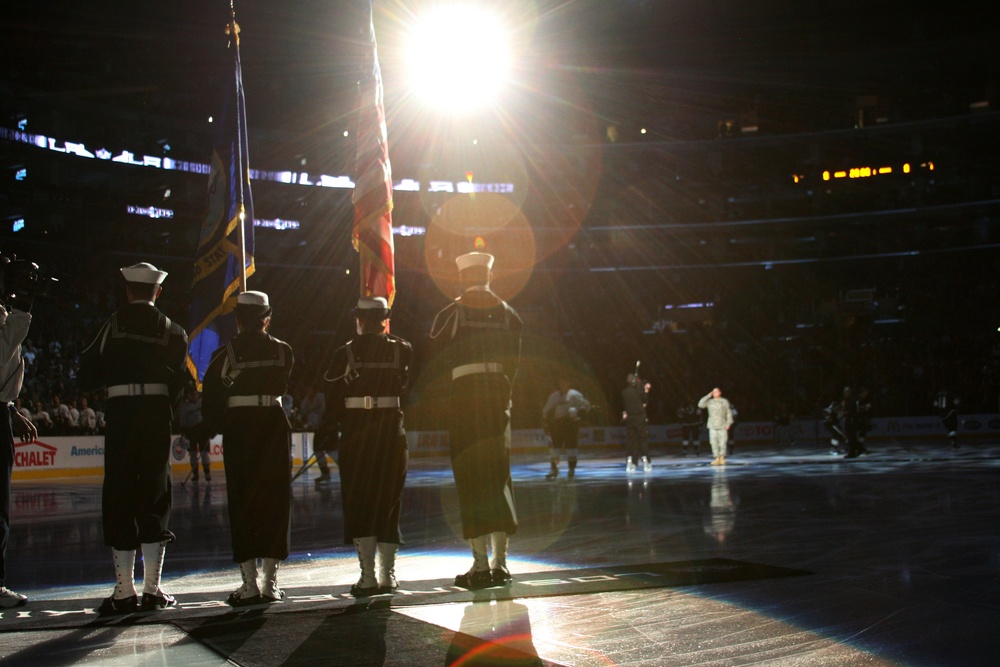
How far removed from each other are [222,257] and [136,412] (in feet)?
13.7

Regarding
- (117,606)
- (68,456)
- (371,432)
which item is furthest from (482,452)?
(68,456)

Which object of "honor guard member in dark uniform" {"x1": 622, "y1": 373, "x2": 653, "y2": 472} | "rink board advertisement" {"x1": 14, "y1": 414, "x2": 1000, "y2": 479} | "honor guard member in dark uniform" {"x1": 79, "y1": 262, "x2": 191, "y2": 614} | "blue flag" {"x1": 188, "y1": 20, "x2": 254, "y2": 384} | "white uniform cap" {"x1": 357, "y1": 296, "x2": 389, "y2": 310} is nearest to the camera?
"honor guard member in dark uniform" {"x1": 79, "y1": 262, "x2": 191, "y2": 614}

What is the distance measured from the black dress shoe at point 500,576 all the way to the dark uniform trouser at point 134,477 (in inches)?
82.9

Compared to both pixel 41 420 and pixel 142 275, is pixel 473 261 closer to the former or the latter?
pixel 142 275

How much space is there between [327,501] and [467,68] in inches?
331

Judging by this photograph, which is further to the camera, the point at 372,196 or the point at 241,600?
the point at 372,196

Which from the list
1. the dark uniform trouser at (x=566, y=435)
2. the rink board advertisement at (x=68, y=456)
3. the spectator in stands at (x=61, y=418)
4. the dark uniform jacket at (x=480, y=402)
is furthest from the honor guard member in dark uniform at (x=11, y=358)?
the spectator in stands at (x=61, y=418)

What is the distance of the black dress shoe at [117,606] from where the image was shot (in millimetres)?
5602

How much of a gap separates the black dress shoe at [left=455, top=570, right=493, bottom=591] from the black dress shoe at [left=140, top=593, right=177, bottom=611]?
181 cm

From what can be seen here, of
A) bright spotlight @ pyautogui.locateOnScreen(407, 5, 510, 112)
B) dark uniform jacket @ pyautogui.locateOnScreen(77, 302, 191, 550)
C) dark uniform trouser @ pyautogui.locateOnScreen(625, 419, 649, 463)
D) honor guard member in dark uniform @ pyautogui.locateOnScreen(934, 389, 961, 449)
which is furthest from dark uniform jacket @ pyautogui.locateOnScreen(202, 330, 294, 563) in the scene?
honor guard member in dark uniform @ pyautogui.locateOnScreen(934, 389, 961, 449)

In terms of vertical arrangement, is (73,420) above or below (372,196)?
below

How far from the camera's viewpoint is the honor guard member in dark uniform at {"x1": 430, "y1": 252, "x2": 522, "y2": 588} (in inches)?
254

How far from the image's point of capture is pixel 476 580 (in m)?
6.23

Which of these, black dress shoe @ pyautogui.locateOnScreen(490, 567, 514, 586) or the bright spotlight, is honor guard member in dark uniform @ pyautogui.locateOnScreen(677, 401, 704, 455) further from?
black dress shoe @ pyautogui.locateOnScreen(490, 567, 514, 586)
